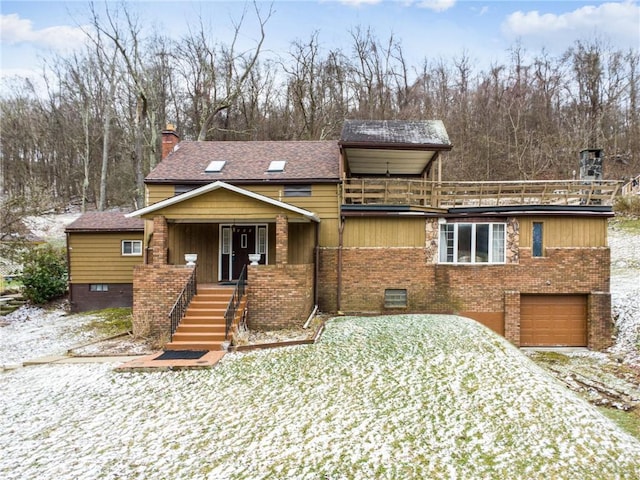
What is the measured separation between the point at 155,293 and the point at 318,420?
22.3 ft

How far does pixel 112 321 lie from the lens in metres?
13.4

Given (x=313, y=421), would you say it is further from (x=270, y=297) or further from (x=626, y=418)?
(x=626, y=418)

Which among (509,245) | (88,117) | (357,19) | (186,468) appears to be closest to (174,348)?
(186,468)

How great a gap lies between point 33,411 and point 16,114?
37865 millimetres

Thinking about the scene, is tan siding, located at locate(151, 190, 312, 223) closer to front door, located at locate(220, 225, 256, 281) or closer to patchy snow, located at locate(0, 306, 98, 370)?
front door, located at locate(220, 225, 256, 281)

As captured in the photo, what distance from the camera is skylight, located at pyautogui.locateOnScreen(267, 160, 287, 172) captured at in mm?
13992

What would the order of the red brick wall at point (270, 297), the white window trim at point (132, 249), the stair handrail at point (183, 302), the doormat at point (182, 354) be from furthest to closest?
the white window trim at point (132, 249) < the red brick wall at point (270, 297) < the stair handrail at point (183, 302) < the doormat at point (182, 354)

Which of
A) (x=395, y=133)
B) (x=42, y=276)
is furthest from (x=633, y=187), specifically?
(x=42, y=276)

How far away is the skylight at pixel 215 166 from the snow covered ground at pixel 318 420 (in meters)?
7.59

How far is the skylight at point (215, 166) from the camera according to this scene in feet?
45.9

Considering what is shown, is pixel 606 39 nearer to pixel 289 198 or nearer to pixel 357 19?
pixel 357 19

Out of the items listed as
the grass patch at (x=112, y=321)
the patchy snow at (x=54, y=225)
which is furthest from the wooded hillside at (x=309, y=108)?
the grass patch at (x=112, y=321)

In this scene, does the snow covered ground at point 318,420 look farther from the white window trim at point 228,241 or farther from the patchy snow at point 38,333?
the white window trim at point 228,241

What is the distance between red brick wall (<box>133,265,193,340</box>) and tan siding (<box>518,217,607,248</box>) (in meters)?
11.2
